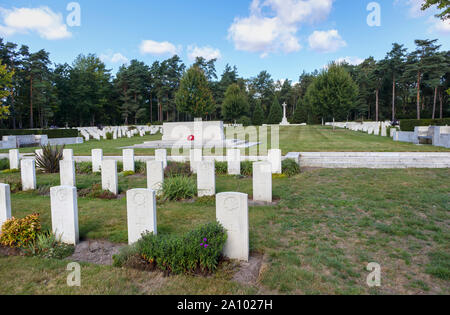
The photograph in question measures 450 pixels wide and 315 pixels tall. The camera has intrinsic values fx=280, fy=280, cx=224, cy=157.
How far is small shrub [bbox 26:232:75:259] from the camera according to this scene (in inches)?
163

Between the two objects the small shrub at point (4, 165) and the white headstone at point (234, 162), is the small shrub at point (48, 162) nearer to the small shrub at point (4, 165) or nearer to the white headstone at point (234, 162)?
the small shrub at point (4, 165)

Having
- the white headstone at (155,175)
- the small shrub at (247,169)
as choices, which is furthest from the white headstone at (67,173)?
the small shrub at (247,169)

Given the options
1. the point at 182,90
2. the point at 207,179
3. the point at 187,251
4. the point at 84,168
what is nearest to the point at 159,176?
the point at 207,179

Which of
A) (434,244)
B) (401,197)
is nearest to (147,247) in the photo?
(434,244)

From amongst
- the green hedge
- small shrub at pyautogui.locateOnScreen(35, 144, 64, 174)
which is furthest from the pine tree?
small shrub at pyautogui.locateOnScreen(35, 144, 64, 174)

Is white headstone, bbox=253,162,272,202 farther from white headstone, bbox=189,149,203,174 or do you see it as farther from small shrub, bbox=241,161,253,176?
white headstone, bbox=189,149,203,174

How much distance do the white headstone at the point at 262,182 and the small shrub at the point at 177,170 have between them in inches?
124

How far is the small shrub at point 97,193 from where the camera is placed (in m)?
7.52

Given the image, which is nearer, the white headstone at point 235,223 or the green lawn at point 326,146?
the white headstone at point 235,223

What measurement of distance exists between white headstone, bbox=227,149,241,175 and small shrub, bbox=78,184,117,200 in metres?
4.09

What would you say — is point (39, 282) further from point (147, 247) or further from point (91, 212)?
point (91, 212)

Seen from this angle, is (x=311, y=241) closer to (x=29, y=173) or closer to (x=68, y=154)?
(x=29, y=173)

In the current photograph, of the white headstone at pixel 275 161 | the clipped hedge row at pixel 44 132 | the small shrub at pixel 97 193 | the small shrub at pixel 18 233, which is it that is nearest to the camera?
the small shrub at pixel 18 233
